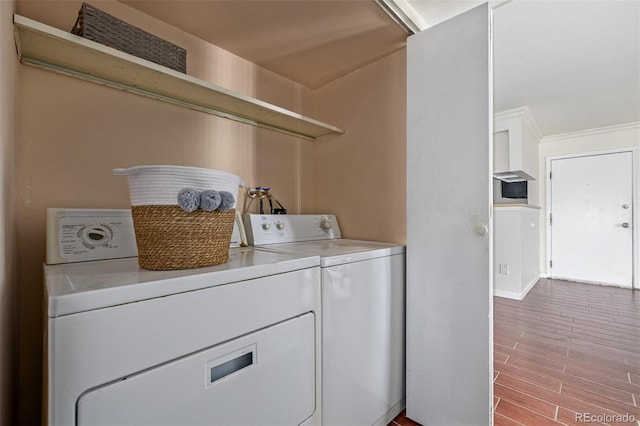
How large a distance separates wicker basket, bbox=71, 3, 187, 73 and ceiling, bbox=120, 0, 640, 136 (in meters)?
0.29

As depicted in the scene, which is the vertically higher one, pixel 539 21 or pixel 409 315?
pixel 539 21

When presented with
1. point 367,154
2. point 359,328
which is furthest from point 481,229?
point 367,154

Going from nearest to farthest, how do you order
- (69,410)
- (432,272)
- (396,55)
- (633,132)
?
1. (69,410)
2. (432,272)
3. (396,55)
4. (633,132)

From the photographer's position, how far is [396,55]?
171cm

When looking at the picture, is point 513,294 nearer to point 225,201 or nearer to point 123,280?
point 225,201

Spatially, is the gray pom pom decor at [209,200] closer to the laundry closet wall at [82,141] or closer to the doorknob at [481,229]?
Answer: the laundry closet wall at [82,141]

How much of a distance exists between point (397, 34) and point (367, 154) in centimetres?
67

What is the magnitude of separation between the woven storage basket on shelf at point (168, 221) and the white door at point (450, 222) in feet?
3.35

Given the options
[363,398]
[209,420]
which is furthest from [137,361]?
[363,398]

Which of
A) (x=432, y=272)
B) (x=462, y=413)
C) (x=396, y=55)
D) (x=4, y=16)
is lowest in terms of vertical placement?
(x=462, y=413)

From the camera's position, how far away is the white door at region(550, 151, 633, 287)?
4109mm

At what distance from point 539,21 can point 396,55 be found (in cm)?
102

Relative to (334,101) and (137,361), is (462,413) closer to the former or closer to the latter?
(137,361)

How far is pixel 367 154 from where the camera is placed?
72.6 inches
